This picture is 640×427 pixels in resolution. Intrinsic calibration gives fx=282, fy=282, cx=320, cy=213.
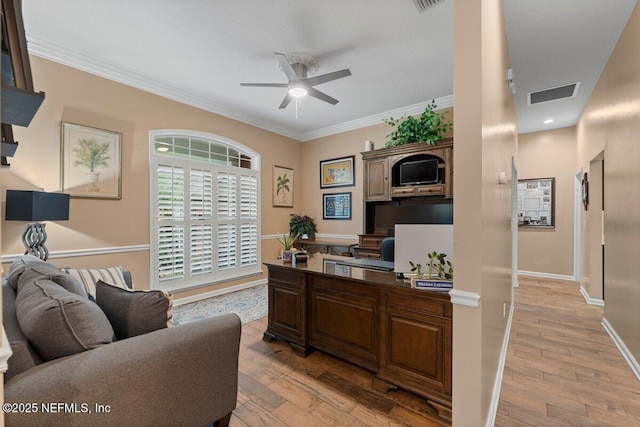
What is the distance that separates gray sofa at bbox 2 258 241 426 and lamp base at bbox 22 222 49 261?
4.41 feet

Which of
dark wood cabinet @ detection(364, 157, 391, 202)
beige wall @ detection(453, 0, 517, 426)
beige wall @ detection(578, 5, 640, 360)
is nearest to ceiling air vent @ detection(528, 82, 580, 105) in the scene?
beige wall @ detection(578, 5, 640, 360)

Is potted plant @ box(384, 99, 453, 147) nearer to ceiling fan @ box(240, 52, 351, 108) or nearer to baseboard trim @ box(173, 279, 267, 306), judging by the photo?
ceiling fan @ box(240, 52, 351, 108)

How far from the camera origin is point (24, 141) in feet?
9.42

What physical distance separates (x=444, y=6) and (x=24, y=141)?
4259 mm

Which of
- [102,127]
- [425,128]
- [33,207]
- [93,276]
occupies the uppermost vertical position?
[425,128]

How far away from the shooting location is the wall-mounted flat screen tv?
4.35 meters

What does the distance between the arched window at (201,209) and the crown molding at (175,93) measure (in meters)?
0.50

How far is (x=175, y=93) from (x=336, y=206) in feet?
10.9

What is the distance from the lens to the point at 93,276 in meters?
2.75

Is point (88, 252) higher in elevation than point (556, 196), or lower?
lower

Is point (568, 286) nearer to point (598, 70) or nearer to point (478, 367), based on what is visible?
point (598, 70)

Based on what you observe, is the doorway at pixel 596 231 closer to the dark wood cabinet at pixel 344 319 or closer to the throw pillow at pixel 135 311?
the dark wood cabinet at pixel 344 319

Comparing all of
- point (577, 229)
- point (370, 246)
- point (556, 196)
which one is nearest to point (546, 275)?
point (577, 229)

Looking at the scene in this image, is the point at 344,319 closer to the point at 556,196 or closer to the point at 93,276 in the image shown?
the point at 93,276
